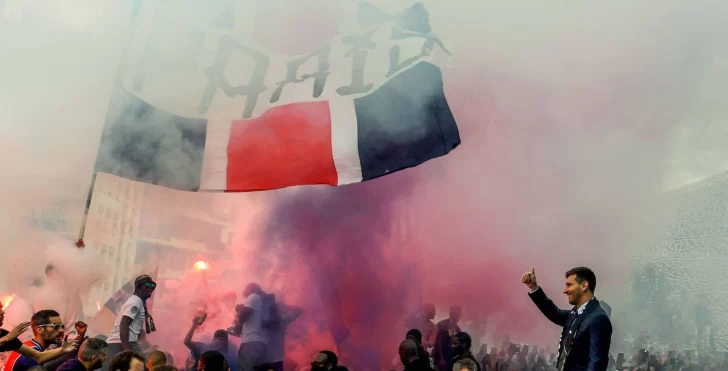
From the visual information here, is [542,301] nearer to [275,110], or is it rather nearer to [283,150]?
[283,150]

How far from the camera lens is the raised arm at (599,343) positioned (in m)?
2.88

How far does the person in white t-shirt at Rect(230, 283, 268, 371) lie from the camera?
15.7ft

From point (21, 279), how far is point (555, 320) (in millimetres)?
4098

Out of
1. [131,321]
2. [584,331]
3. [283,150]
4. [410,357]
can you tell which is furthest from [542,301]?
[131,321]

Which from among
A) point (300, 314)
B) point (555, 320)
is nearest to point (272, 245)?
point (300, 314)

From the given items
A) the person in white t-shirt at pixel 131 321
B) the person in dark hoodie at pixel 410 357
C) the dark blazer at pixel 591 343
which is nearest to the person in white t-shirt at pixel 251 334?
the person in white t-shirt at pixel 131 321

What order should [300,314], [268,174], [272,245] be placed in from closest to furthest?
1. [268,174]
2. [300,314]
3. [272,245]

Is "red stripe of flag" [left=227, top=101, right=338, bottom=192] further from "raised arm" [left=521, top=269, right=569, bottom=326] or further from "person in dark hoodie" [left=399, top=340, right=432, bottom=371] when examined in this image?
"raised arm" [left=521, top=269, right=569, bottom=326]

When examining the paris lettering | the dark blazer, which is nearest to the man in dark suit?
the dark blazer

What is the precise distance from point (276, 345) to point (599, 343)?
2.77 m

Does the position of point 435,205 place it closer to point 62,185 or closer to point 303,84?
point 303,84

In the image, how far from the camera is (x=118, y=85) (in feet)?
16.4

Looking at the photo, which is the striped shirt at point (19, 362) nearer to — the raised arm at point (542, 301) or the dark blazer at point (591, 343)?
the raised arm at point (542, 301)

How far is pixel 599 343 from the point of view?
290cm
